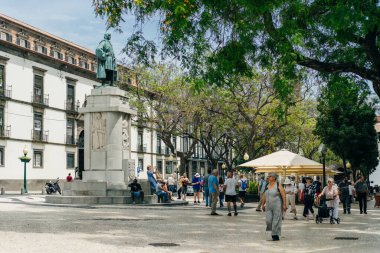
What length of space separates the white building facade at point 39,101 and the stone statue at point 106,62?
19.6 m

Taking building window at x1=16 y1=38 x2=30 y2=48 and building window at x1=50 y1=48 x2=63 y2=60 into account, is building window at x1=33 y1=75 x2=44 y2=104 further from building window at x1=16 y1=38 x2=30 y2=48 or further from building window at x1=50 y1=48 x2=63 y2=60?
building window at x1=50 y1=48 x2=63 y2=60

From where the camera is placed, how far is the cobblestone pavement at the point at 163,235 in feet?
34.4

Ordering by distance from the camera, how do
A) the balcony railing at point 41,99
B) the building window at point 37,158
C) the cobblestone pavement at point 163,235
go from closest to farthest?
1. the cobblestone pavement at point 163,235
2. the building window at point 37,158
3. the balcony railing at point 41,99

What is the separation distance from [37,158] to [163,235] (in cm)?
4066

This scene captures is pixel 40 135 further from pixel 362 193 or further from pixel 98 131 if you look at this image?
pixel 362 193

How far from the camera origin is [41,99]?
52.0 metres

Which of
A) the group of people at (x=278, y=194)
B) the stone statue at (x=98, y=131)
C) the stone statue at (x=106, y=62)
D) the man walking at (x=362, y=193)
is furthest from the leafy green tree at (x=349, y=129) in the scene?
the stone statue at (x=98, y=131)

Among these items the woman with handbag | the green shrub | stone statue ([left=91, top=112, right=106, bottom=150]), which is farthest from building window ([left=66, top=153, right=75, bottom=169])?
the woman with handbag

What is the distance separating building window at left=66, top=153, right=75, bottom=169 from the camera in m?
55.6

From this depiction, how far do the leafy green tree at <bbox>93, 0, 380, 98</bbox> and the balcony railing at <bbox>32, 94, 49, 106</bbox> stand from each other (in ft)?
122

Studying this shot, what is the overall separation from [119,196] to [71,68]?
34.7 meters

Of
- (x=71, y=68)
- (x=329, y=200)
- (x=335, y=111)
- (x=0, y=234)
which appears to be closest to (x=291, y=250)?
(x=0, y=234)

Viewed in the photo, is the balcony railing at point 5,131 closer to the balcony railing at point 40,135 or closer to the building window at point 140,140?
the balcony railing at point 40,135

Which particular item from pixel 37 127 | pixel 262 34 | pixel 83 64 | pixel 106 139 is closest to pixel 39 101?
pixel 37 127
